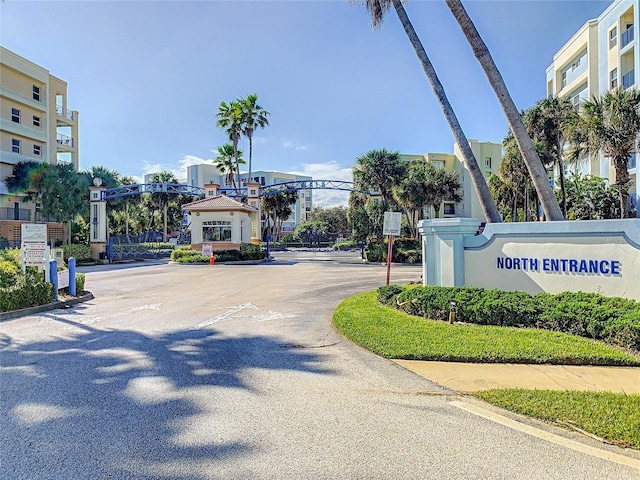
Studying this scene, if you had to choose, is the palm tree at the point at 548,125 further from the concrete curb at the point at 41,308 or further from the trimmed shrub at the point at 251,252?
the concrete curb at the point at 41,308

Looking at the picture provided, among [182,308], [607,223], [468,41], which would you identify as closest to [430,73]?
[468,41]

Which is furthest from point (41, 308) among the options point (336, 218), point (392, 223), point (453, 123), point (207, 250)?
point (336, 218)

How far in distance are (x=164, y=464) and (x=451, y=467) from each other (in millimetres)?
2397

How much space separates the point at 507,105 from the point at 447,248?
4.09 meters

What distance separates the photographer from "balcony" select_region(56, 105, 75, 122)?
43.5 m

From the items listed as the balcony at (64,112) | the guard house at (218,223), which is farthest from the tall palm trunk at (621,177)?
the balcony at (64,112)

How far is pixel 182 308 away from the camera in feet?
37.2

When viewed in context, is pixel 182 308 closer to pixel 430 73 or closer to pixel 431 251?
pixel 431 251

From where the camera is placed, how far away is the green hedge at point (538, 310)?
6.76m

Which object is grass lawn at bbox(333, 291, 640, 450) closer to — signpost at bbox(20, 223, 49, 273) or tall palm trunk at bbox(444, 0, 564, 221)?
tall palm trunk at bbox(444, 0, 564, 221)

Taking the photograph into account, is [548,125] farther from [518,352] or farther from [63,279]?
[63,279]

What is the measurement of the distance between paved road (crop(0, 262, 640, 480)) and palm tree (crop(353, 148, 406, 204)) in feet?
94.5

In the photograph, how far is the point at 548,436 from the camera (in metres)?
4.00

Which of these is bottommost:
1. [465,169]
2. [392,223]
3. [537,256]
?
[537,256]
